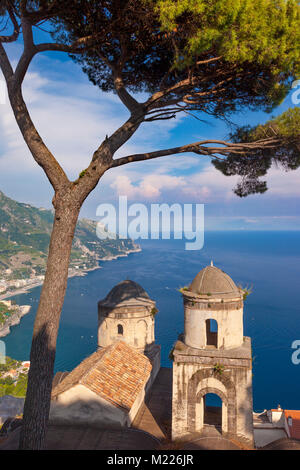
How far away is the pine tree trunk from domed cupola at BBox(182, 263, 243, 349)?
533 cm

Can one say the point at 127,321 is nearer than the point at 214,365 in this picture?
No

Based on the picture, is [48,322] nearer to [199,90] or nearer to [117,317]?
[199,90]

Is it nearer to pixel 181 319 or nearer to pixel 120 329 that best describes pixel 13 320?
pixel 181 319

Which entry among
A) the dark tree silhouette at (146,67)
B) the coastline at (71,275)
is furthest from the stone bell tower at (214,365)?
the coastline at (71,275)

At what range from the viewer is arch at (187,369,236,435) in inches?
412

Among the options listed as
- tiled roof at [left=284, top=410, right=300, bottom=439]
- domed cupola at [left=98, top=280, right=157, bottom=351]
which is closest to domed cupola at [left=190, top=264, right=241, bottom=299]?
domed cupola at [left=98, top=280, right=157, bottom=351]

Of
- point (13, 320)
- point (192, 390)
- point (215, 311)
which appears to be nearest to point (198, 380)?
point (192, 390)

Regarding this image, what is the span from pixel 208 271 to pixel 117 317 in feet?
22.0

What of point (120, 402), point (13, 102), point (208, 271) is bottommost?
point (120, 402)

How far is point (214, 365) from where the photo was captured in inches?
416

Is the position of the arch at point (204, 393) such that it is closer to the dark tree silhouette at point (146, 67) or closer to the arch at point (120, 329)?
the dark tree silhouette at point (146, 67)

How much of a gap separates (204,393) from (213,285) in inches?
139
